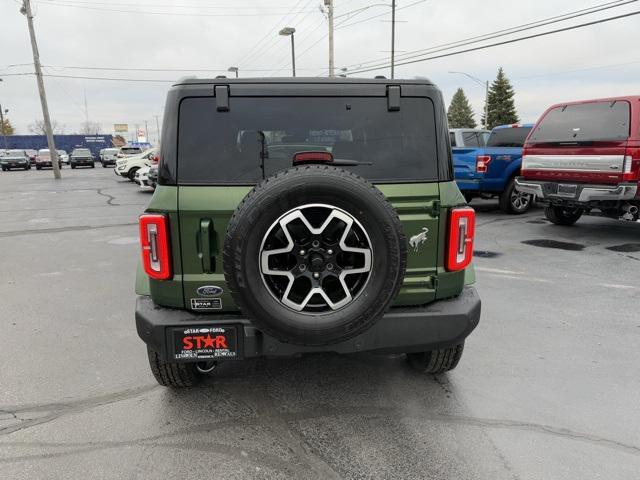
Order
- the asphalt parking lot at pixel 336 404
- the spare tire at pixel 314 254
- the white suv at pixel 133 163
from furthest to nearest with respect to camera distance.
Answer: the white suv at pixel 133 163 → the asphalt parking lot at pixel 336 404 → the spare tire at pixel 314 254

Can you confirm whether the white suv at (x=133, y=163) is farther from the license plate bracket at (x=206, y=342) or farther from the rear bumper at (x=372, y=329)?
the license plate bracket at (x=206, y=342)

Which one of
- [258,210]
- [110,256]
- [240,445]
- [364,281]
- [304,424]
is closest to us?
[258,210]

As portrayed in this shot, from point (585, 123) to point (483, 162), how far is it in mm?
2834

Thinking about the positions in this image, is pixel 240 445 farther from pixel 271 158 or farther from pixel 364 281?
pixel 271 158

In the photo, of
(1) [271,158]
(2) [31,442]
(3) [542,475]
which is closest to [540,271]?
(3) [542,475]

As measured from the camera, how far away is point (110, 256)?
7.51 meters

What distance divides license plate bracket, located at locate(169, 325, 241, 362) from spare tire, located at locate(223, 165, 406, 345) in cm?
29

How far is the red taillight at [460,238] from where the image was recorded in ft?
9.29

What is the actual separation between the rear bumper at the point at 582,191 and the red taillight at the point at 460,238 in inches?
217

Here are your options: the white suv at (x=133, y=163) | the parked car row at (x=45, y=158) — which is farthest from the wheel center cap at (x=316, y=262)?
the parked car row at (x=45, y=158)

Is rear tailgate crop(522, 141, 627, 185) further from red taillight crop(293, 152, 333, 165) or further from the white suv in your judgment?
the white suv

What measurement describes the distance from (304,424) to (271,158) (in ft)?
5.27

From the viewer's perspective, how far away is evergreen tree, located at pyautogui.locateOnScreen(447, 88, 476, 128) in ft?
310

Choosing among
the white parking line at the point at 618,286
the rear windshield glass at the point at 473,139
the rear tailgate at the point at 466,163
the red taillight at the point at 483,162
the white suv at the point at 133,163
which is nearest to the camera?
the white parking line at the point at 618,286
